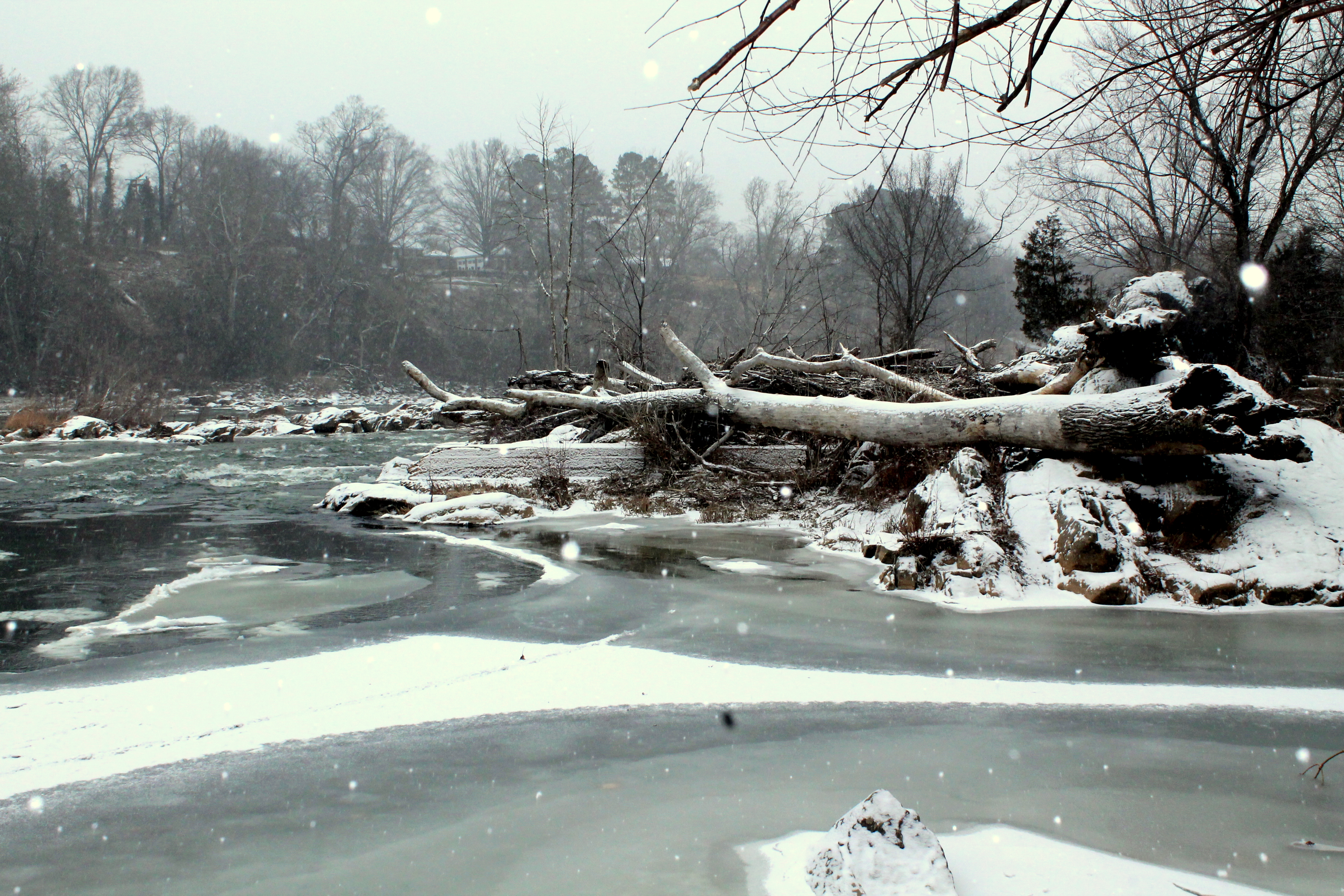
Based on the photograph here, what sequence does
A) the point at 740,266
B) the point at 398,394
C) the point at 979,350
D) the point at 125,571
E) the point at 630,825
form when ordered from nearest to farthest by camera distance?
the point at 630,825
the point at 125,571
the point at 979,350
the point at 398,394
the point at 740,266

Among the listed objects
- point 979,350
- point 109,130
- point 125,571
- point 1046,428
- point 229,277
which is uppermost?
point 109,130

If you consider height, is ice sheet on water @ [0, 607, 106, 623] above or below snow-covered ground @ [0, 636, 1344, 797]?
below

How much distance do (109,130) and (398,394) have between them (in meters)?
23.1

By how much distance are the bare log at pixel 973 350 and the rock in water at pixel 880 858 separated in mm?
7445

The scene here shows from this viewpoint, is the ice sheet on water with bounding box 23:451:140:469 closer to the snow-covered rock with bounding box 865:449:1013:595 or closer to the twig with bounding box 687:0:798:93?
the snow-covered rock with bounding box 865:449:1013:595

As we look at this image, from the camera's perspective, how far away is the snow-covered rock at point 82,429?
17.6 m

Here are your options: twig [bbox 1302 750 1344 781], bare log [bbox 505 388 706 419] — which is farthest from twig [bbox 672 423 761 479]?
twig [bbox 1302 750 1344 781]

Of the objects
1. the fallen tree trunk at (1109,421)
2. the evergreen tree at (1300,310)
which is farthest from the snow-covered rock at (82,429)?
the evergreen tree at (1300,310)

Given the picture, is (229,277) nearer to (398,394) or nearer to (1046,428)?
(398,394)

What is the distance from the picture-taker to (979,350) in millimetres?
9617

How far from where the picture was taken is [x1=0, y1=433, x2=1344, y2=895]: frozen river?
1.79 m

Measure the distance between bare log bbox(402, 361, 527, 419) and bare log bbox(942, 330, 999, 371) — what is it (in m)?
5.36

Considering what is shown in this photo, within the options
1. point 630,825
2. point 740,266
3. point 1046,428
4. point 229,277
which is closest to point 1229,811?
point 630,825

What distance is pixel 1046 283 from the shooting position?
19.0 meters
